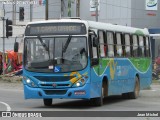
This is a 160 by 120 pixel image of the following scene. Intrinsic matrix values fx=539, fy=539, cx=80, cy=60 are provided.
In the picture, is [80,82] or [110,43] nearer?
[80,82]

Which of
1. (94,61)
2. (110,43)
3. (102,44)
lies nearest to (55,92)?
(94,61)

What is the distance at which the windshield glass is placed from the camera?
699 inches

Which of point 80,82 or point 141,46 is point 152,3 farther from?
point 80,82

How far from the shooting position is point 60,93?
17.8 meters

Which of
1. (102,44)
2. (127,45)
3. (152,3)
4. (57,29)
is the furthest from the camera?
(152,3)

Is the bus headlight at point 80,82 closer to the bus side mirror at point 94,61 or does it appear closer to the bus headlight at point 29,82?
the bus side mirror at point 94,61

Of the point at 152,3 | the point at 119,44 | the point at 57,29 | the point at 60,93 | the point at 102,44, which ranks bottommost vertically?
the point at 60,93

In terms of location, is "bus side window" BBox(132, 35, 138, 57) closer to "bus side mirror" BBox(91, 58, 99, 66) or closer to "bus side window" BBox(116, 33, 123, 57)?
"bus side window" BBox(116, 33, 123, 57)

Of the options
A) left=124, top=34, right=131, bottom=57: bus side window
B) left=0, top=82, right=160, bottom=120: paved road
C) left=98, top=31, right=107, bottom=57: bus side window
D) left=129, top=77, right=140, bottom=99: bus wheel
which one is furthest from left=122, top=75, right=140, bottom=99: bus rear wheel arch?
left=98, top=31, right=107, bottom=57: bus side window

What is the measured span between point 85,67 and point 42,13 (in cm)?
6724

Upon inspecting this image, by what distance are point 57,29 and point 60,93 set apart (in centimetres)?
218

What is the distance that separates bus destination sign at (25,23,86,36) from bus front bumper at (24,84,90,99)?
1.84 m

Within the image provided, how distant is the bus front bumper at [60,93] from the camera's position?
17.6m

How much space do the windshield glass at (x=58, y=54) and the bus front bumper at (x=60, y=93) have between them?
656 mm
